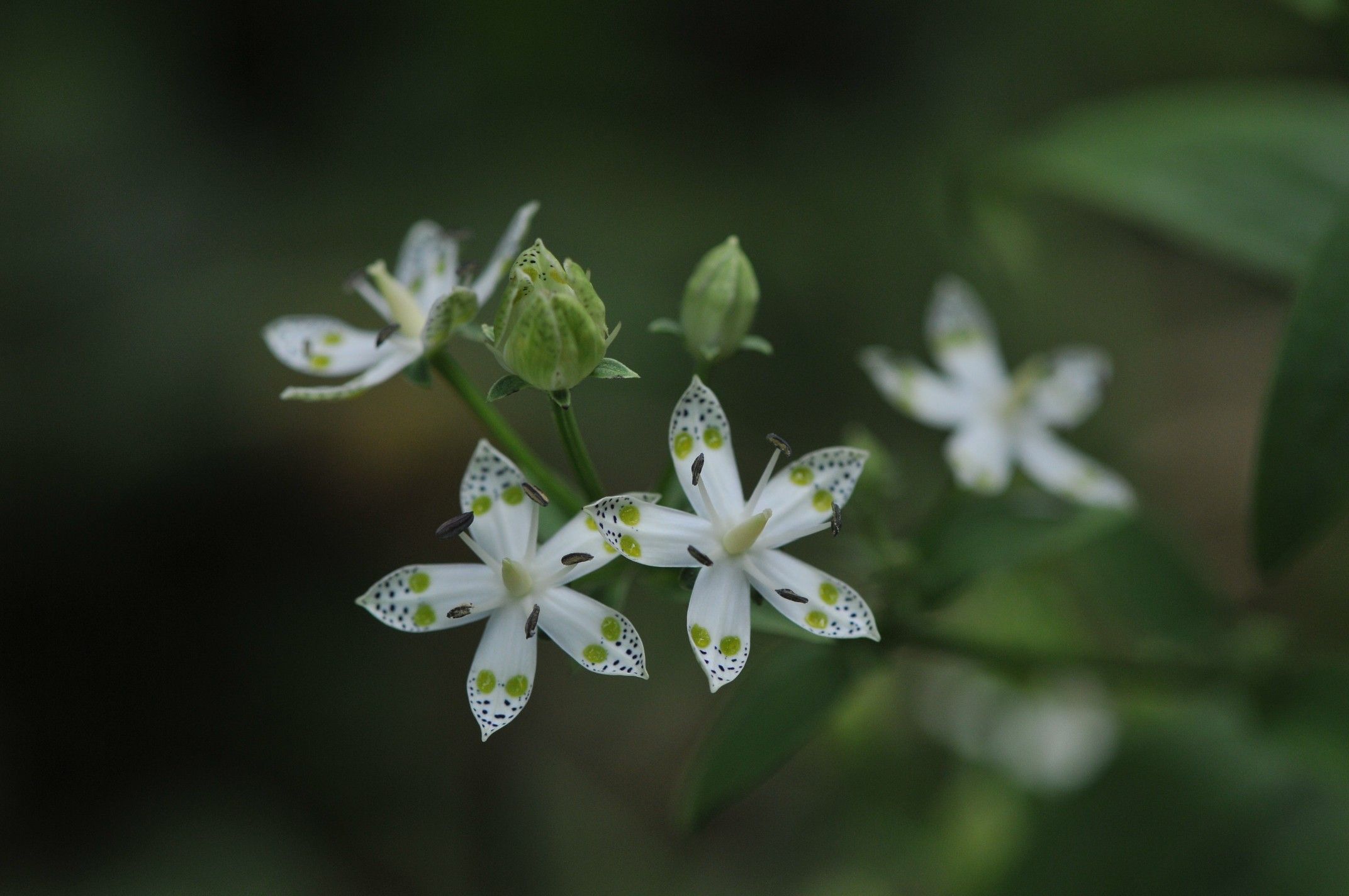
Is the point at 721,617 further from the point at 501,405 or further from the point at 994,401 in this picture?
the point at 501,405

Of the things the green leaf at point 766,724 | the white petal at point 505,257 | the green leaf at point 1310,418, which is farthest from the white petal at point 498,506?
the green leaf at point 1310,418

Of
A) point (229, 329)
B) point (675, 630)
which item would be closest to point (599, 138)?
point (229, 329)

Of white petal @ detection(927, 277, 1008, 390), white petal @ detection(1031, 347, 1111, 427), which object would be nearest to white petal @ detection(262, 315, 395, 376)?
white petal @ detection(927, 277, 1008, 390)

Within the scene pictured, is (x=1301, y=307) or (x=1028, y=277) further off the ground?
(x=1301, y=307)

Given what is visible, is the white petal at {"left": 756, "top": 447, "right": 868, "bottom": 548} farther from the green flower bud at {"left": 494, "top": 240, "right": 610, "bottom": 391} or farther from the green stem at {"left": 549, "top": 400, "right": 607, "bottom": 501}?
the green flower bud at {"left": 494, "top": 240, "right": 610, "bottom": 391}

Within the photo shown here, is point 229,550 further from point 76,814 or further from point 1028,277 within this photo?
point 1028,277
